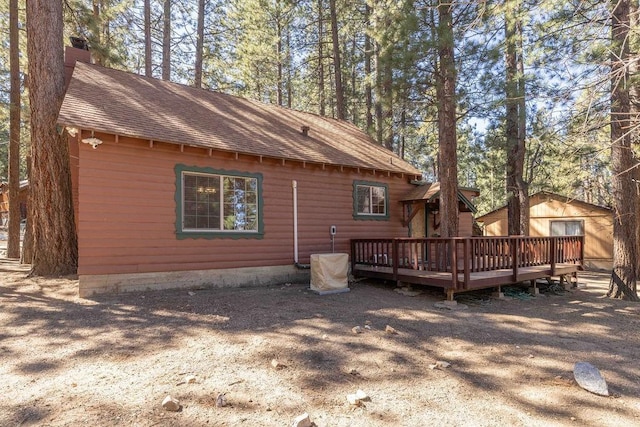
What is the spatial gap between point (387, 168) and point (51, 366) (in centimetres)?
854

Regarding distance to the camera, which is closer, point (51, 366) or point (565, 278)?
point (51, 366)

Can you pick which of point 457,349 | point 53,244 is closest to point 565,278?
point 457,349

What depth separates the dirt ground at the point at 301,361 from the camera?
2.84 m

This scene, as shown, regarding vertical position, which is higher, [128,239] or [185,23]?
[185,23]

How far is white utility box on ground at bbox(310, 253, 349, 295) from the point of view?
761 centimetres

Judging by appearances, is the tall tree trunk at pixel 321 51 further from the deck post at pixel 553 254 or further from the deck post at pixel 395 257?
the deck post at pixel 553 254

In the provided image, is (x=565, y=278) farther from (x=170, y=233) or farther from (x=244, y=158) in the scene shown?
(x=170, y=233)

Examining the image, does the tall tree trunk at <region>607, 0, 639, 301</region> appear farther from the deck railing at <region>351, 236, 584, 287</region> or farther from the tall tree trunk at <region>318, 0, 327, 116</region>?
the tall tree trunk at <region>318, 0, 327, 116</region>

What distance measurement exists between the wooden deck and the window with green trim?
2.90 m

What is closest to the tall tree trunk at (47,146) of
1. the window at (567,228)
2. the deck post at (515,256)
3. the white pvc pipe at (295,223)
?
the white pvc pipe at (295,223)

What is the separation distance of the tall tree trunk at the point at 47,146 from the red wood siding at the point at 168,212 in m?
1.84

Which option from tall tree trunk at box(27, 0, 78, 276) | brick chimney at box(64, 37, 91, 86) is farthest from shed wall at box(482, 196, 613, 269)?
brick chimney at box(64, 37, 91, 86)

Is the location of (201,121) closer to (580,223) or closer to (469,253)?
(469,253)

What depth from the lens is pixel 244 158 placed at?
8219mm
